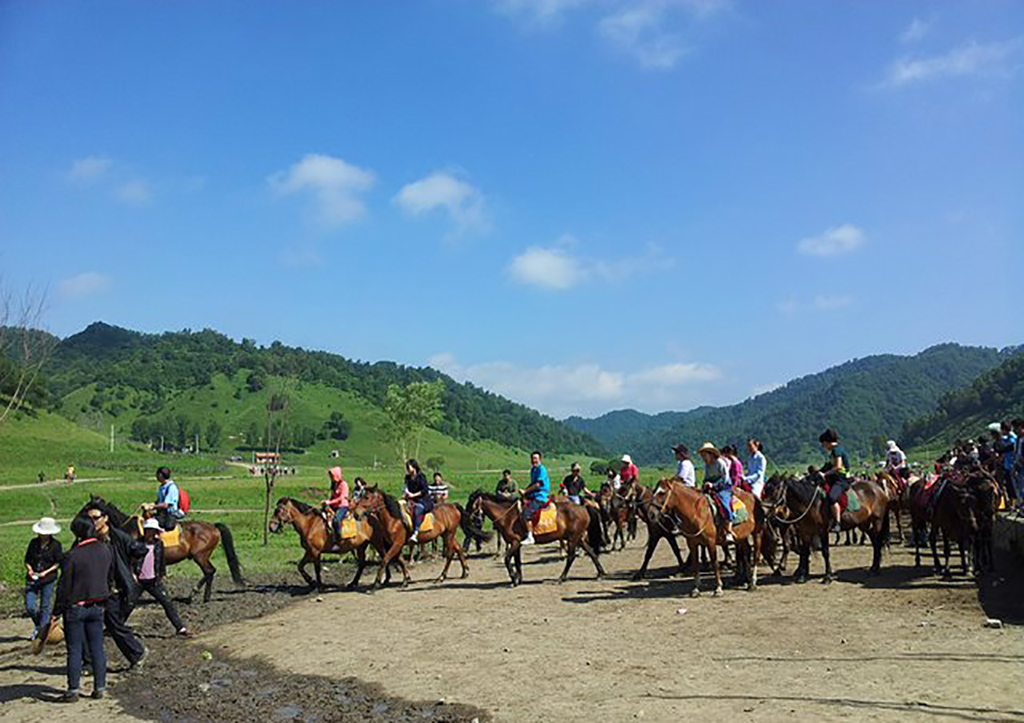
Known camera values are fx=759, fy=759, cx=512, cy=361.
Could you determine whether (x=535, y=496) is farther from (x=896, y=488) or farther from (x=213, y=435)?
(x=213, y=435)

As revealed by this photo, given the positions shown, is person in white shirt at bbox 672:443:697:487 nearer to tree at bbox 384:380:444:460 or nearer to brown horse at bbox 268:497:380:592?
brown horse at bbox 268:497:380:592

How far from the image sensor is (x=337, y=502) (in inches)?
692

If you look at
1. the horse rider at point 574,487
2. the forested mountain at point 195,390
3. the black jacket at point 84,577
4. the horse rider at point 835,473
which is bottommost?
the black jacket at point 84,577

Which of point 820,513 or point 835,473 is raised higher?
point 835,473

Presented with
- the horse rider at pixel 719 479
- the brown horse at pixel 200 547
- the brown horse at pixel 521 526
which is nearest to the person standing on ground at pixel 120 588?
the brown horse at pixel 200 547

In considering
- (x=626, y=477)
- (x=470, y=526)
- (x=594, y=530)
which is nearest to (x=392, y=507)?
(x=470, y=526)

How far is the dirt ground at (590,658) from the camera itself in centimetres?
836

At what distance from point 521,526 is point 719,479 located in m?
4.61

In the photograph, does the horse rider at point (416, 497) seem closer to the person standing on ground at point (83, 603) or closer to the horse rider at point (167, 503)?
the horse rider at point (167, 503)

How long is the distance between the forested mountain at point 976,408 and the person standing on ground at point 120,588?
12392cm

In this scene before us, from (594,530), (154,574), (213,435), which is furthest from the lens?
(213,435)

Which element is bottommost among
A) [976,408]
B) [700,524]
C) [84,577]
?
[84,577]

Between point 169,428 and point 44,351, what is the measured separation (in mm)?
132540

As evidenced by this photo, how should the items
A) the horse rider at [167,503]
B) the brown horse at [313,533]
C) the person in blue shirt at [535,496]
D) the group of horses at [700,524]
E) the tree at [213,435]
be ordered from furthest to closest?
the tree at [213,435], the person in blue shirt at [535,496], the brown horse at [313,533], the horse rider at [167,503], the group of horses at [700,524]
